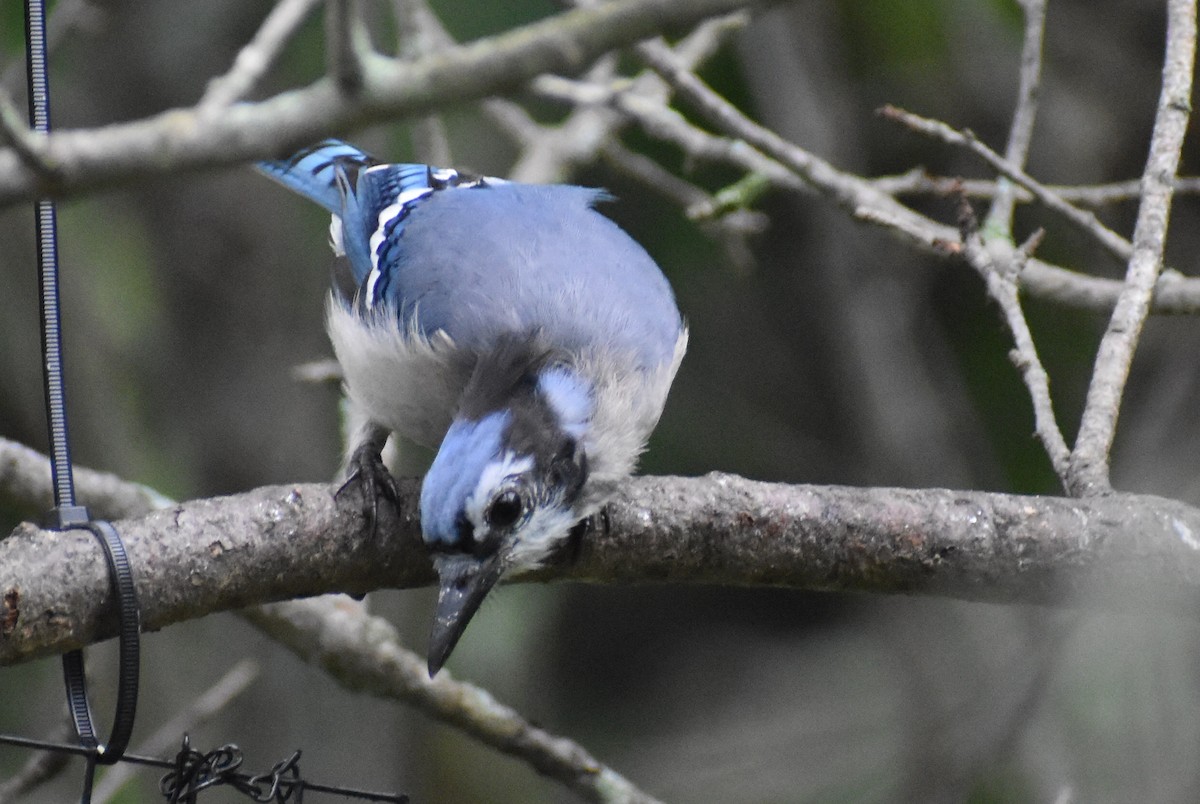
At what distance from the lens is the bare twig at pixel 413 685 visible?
2406 millimetres

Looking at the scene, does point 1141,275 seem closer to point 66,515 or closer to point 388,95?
point 388,95

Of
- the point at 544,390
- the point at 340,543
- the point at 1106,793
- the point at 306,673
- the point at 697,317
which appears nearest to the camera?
the point at 340,543

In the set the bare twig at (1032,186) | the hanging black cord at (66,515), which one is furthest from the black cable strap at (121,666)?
the bare twig at (1032,186)

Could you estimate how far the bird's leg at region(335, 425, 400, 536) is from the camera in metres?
1.93

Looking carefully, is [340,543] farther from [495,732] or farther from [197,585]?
[495,732]

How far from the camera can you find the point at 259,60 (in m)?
1.84

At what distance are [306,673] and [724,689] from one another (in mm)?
1969

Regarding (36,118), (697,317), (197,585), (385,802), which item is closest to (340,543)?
(197,585)

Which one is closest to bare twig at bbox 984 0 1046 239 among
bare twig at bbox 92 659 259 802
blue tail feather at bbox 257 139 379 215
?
blue tail feather at bbox 257 139 379 215

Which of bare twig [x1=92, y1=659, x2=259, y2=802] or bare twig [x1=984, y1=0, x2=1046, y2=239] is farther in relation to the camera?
bare twig [x1=984, y1=0, x2=1046, y2=239]

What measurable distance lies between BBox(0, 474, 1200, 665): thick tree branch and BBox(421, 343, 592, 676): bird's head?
67 mm

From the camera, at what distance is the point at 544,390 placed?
90.3 inches

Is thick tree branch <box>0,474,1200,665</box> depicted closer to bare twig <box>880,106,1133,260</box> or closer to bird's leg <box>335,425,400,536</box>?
bird's leg <box>335,425,400,536</box>

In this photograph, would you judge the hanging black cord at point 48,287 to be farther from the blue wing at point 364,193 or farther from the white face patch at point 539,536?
the blue wing at point 364,193
